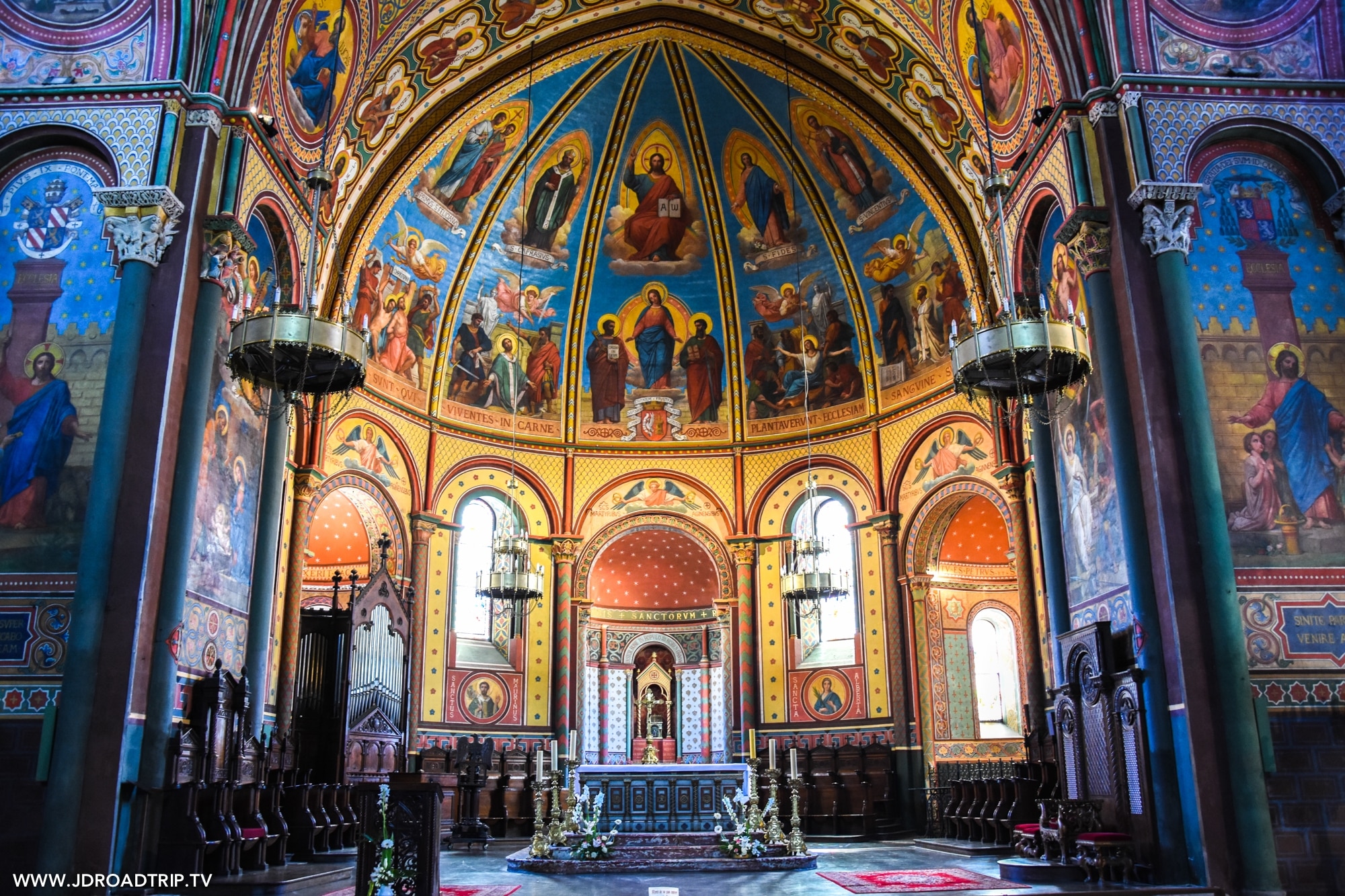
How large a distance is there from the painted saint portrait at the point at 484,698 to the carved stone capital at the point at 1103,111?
15.6 metres

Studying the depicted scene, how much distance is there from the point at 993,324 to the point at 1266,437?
375cm

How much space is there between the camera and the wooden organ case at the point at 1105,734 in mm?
12359

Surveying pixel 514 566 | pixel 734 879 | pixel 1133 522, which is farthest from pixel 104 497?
pixel 1133 522

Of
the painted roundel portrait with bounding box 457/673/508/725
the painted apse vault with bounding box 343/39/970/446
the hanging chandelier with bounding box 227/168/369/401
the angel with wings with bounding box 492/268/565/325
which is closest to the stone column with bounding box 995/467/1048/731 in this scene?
the painted apse vault with bounding box 343/39/970/446

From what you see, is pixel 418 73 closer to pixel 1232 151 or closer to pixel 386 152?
pixel 386 152

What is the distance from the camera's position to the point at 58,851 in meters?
10.8

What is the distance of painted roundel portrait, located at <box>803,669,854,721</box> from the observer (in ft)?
73.9

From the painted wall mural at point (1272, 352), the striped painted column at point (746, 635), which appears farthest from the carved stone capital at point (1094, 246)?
the striped painted column at point (746, 635)

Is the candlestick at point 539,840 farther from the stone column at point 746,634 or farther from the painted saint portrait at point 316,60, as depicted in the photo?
the painted saint portrait at point 316,60

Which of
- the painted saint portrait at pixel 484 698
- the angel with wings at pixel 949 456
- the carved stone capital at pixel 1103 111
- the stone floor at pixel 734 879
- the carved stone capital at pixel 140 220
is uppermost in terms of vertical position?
the carved stone capital at pixel 1103 111

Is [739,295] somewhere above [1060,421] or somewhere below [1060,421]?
above

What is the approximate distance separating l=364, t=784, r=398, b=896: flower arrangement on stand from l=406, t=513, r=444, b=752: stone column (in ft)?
36.5

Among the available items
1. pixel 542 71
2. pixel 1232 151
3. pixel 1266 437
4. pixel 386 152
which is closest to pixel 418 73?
pixel 386 152

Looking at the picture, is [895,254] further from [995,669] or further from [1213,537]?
[1213,537]
